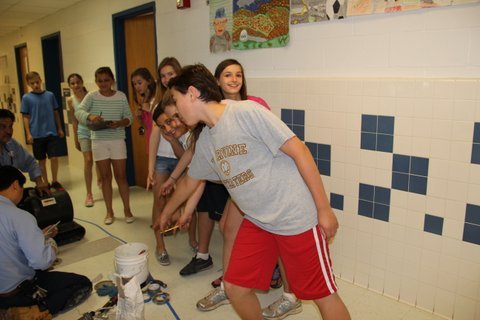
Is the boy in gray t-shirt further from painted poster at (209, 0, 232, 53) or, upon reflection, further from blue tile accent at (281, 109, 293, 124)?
painted poster at (209, 0, 232, 53)

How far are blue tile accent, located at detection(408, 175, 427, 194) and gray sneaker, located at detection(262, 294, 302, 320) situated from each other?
3.04ft

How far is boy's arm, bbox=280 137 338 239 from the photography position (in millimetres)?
1497

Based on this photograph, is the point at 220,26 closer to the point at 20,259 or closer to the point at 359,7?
the point at 359,7

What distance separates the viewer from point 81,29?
5605mm

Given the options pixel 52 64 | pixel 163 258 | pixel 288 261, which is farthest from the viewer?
pixel 52 64

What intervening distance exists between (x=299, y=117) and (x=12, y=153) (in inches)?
93.2

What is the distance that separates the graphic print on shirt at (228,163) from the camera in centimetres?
155

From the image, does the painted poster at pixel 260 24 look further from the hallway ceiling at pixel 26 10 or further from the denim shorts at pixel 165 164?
the hallway ceiling at pixel 26 10

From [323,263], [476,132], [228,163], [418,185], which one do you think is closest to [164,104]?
[228,163]

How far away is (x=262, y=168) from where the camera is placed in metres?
1.55

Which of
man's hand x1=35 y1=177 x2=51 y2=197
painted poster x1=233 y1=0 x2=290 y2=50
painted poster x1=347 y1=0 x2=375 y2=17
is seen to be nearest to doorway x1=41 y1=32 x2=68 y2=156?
man's hand x1=35 y1=177 x2=51 y2=197

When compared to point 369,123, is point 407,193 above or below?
below

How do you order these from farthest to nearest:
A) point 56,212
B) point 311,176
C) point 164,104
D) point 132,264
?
point 56,212 → point 132,264 → point 164,104 → point 311,176

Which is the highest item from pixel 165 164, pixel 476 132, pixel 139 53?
pixel 139 53
